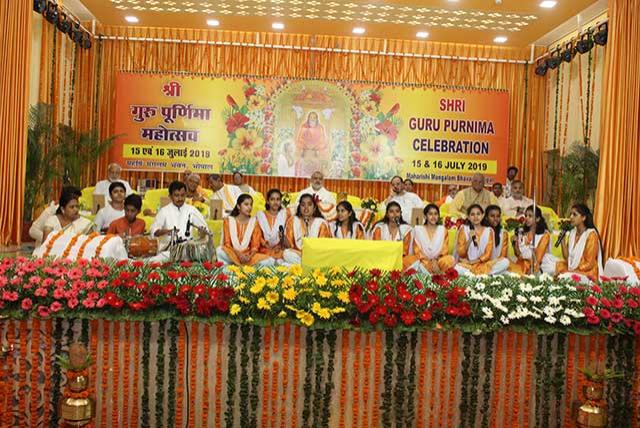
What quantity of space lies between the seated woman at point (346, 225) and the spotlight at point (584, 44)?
5529 mm

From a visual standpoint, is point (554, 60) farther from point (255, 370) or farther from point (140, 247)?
point (255, 370)

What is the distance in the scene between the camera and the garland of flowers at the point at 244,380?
3.44 meters

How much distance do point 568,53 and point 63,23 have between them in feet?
26.8

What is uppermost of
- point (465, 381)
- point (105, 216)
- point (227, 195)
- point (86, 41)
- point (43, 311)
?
point (86, 41)

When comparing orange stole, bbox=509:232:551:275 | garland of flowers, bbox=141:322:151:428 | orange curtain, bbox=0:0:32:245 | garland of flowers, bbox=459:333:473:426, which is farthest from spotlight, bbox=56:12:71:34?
garland of flowers, bbox=459:333:473:426

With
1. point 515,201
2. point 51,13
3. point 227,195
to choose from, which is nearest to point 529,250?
point 515,201

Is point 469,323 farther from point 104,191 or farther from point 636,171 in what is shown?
point 104,191

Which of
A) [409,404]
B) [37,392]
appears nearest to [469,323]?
[409,404]

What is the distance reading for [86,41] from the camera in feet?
39.7

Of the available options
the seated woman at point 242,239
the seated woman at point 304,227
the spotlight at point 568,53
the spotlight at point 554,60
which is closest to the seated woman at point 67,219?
the seated woman at point 242,239

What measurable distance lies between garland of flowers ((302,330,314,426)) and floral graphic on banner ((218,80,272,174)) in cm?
917

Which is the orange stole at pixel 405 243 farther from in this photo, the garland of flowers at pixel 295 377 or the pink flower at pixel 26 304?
the pink flower at pixel 26 304

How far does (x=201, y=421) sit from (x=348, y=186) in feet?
31.8

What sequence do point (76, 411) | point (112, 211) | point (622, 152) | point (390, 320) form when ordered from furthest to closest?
point (622, 152) → point (112, 211) → point (390, 320) → point (76, 411)
